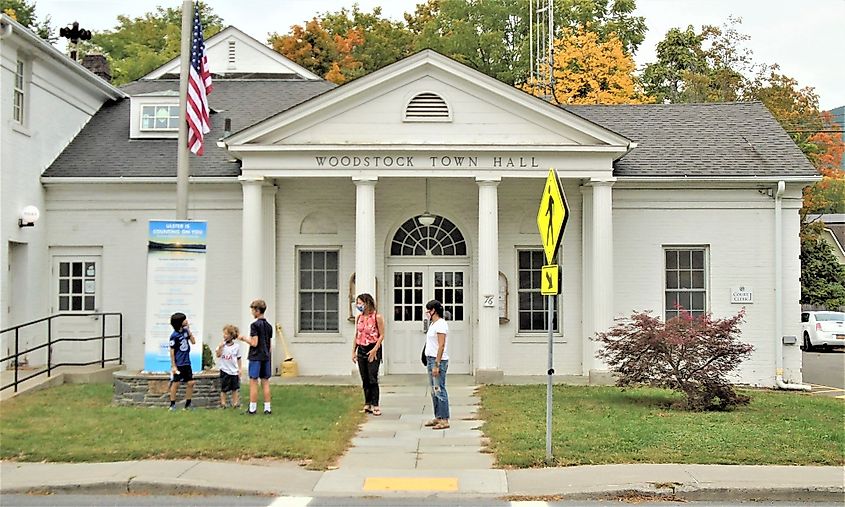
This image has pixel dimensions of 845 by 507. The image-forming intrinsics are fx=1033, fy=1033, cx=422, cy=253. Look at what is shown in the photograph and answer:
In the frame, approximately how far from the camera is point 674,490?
32.7 feet

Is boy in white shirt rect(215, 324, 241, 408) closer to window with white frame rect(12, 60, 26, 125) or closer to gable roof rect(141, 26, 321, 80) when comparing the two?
window with white frame rect(12, 60, 26, 125)

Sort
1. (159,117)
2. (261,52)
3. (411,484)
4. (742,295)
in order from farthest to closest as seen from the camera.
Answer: (261,52) < (159,117) < (742,295) < (411,484)

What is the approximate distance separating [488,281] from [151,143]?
8.31 metres

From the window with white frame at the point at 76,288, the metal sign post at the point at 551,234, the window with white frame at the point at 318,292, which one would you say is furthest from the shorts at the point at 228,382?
the window with white frame at the point at 76,288

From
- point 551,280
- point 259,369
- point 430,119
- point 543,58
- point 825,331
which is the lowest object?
point 825,331

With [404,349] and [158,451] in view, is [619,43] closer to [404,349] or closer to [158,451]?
[404,349]

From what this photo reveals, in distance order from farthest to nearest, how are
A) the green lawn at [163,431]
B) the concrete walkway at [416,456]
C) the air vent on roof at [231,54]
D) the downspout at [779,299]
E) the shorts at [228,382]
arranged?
the air vent on roof at [231,54]
the downspout at [779,299]
the shorts at [228,382]
the green lawn at [163,431]
the concrete walkway at [416,456]

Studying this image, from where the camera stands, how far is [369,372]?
15406 mm

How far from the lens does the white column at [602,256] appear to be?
20.0 metres

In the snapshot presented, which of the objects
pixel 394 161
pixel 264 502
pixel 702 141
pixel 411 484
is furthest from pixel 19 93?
pixel 702 141

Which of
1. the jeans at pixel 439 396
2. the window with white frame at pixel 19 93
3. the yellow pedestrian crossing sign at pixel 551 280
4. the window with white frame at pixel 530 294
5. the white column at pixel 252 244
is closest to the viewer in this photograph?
the yellow pedestrian crossing sign at pixel 551 280

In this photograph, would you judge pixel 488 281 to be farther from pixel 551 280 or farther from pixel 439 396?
pixel 551 280

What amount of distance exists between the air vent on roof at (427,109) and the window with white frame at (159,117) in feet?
19.9

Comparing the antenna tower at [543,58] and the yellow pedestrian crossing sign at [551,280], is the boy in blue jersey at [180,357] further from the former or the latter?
the antenna tower at [543,58]
